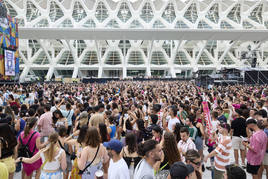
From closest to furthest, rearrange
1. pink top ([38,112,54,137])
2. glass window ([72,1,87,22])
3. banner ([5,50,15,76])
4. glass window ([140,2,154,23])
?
pink top ([38,112,54,137]) < banner ([5,50,15,76]) < glass window ([72,1,87,22]) < glass window ([140,2,154,23])

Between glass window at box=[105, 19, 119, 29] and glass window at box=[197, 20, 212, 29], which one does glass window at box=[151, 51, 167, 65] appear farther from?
glass window at box=[105, 19, 119, 29]

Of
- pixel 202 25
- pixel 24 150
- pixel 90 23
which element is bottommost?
pixel 24 150

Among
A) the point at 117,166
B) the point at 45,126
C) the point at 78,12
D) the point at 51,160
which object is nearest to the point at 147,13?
the point at 78,12

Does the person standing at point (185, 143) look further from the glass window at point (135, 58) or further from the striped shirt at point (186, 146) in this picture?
the glass window at point (135, 58)

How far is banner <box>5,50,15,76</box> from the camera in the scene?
20.4 metres

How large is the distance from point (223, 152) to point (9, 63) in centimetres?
2371

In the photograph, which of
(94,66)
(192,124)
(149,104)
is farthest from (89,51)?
(192,124)

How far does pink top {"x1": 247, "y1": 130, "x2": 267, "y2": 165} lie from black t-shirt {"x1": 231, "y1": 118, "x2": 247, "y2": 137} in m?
1.16

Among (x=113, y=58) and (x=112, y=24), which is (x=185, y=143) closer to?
(x=113, y=58)

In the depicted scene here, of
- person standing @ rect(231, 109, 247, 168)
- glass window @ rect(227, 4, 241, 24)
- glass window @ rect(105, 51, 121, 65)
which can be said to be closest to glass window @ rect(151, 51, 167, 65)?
glass window @ rect(105, 51, 121, 65)

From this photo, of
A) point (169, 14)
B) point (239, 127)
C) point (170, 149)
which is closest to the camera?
point (170, 149)

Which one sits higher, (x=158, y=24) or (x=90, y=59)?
(x=158, y=24)

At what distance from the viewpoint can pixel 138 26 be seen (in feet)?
156

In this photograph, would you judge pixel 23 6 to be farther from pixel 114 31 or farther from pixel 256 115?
pixel 256 115
